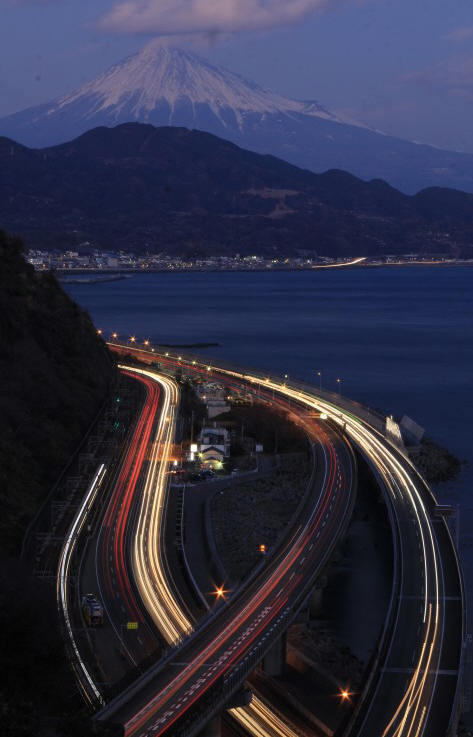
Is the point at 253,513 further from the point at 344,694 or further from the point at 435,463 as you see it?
the point at 344,694

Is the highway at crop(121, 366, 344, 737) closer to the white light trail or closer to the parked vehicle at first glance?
the parked vehicle

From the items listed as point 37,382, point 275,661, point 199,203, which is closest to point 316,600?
point 275,661

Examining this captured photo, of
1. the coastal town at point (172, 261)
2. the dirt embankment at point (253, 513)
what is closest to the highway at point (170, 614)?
the dirt embankment at point (253, 513)

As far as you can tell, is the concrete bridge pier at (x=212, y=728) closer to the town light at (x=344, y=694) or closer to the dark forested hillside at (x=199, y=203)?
the town light at (x=344, y=694)

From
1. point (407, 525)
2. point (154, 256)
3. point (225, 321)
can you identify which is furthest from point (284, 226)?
point (407, 525)

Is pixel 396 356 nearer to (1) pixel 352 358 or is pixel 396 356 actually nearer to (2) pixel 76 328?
(1) pixel 352 358

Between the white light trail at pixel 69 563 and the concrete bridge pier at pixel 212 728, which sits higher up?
the white light trail at pixel 69 563
